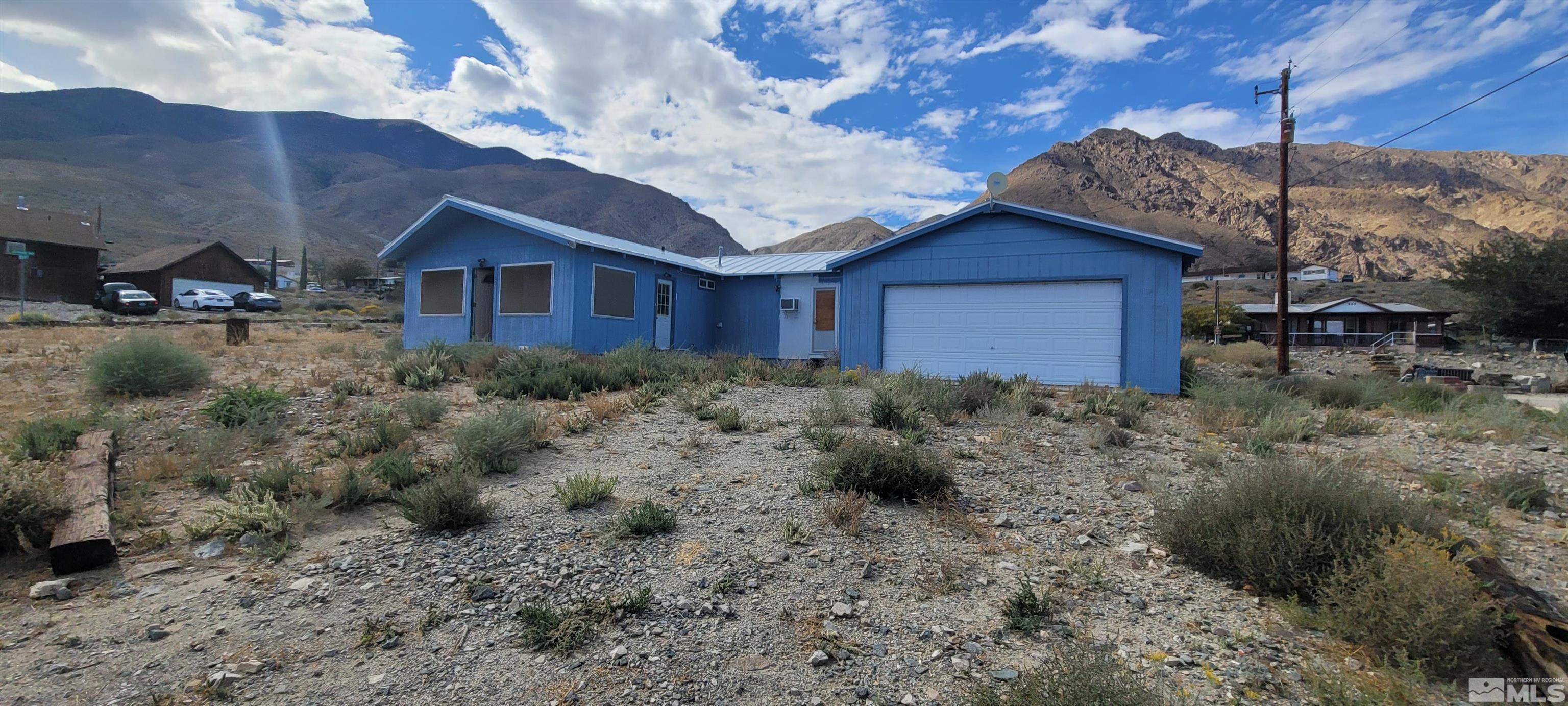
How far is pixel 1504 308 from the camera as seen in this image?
98.2ft

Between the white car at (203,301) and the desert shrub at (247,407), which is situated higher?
the white car at (203,301)

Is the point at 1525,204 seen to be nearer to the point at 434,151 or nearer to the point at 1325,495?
the point at 1325,495

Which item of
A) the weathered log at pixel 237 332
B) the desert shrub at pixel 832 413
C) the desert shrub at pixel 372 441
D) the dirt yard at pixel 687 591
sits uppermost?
the weathered log at pixel 237 332

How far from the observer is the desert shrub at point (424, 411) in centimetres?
714

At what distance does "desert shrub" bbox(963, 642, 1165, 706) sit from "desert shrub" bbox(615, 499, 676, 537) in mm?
2325

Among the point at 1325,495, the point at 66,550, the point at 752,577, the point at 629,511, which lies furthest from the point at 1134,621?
the point at 66,550

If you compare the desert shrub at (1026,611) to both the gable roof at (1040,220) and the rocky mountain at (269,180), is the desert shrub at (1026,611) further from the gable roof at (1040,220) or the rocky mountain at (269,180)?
the rocky mountain at (269,180)

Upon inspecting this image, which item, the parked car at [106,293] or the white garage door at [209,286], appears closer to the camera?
the parked car at [106,293]

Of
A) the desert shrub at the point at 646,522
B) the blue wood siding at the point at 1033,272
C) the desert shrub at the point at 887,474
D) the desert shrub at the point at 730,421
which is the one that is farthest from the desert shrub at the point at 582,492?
the blue wood siding at the point at 1033,272

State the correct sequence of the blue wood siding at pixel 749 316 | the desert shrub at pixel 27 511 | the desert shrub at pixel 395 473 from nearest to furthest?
the desert shrub at pixel 27 511
the desert shrub at pixel 395 473
the blue wood siding at pixel 749 316

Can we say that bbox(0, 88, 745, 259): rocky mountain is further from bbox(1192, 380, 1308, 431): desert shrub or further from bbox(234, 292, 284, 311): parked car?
bbox(1192, 380, 1308, 431): desert shrub

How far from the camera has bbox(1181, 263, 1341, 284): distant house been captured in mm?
70312

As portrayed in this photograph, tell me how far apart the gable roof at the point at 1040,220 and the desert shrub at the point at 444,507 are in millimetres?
9492

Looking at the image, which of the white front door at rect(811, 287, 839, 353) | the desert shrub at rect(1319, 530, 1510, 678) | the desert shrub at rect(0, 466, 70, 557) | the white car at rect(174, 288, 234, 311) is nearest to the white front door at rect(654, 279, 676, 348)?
the white front door at rect(811, 287, 839, 353)
